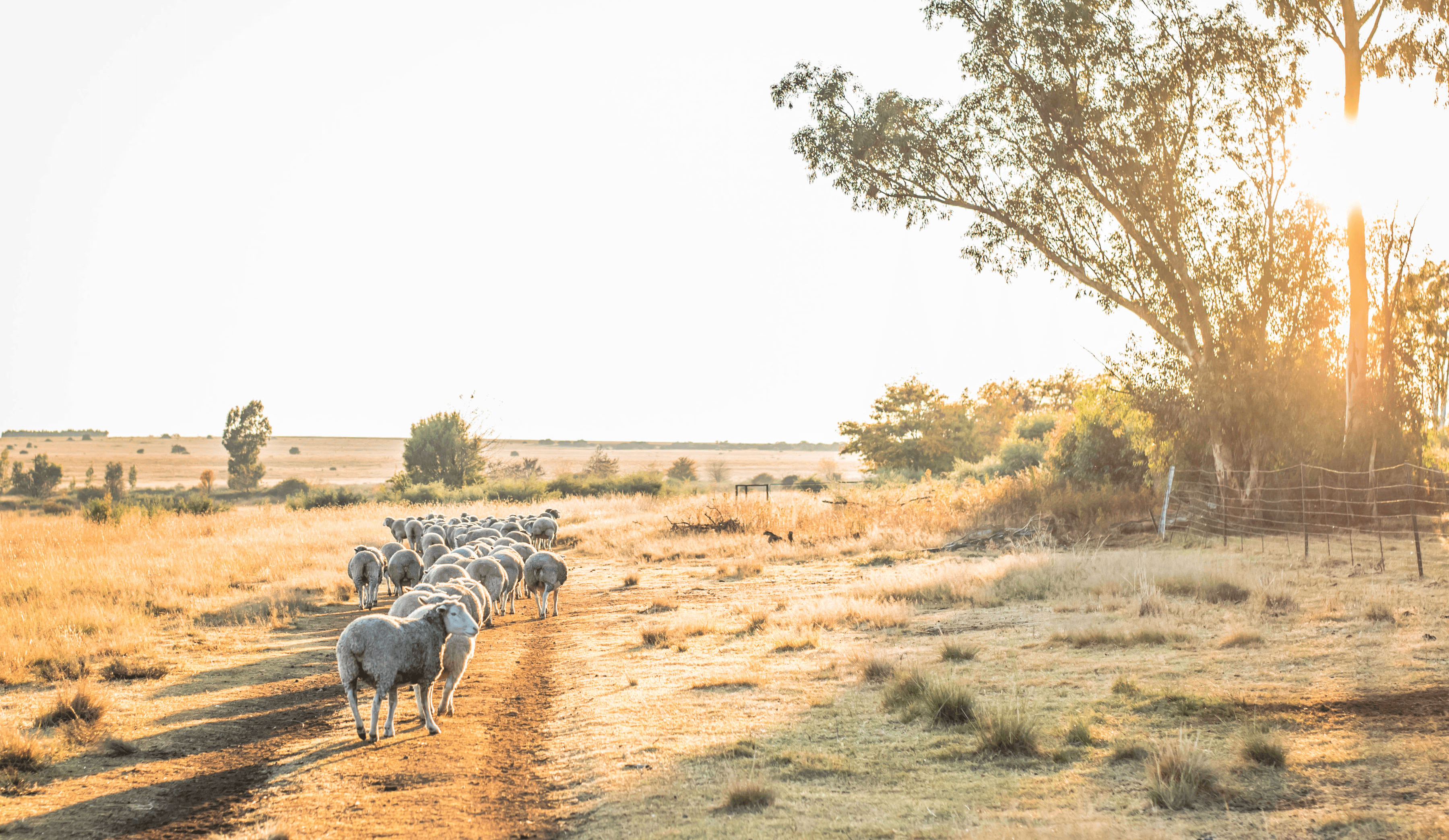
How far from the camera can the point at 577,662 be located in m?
13.0

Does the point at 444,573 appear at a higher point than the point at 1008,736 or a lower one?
higher

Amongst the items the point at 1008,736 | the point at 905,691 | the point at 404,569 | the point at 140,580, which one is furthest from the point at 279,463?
the point at 1008,736

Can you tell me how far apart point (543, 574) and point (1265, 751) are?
12131 mm

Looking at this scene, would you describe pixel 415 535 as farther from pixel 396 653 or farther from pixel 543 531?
pixel 396 653

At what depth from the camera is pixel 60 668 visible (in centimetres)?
1249

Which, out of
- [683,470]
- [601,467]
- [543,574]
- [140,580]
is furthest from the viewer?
[683,470]

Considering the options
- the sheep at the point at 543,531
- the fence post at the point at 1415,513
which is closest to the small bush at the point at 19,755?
the sheep at the point at 543,531

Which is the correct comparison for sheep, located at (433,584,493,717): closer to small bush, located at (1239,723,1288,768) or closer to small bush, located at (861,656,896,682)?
small bush, located at (861,656,896,682)

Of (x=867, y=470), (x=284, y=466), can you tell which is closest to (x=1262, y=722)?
(x=867, y=470)

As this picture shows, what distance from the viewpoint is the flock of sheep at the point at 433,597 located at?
27.7 feet

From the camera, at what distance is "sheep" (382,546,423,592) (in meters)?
16.9

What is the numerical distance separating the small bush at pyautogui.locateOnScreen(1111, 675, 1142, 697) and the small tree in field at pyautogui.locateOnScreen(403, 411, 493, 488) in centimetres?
5791

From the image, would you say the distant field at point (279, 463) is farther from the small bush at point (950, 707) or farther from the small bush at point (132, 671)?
the small bush at point (950, 707)

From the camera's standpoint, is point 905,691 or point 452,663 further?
point 905,691
